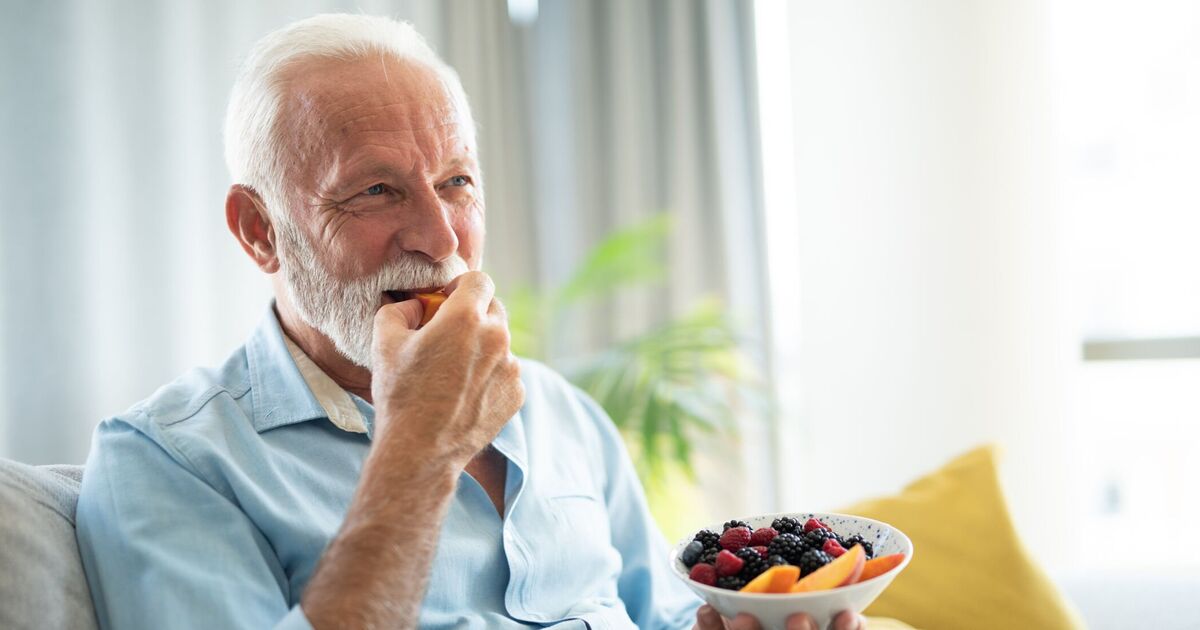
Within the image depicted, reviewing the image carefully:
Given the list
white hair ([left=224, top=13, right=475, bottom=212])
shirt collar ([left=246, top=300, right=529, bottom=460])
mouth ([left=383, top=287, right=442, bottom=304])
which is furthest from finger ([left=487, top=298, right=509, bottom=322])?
white hair ([left=224, top=13, right=475, bottom=212])

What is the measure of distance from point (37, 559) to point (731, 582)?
759 mm

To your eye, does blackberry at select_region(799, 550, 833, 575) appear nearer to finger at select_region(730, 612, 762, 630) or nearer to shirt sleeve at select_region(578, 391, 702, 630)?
finger at select_region(730, 612, 762, 630)

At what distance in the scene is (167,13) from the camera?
7.29ft

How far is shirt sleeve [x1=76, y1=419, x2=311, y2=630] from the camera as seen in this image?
1013 mm

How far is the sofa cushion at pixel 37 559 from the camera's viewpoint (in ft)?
3.15

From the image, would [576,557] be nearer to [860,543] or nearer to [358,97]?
[860,543]

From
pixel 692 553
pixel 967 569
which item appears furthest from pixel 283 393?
pixel 967 569

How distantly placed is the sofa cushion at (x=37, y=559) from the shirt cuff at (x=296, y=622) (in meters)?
0.26

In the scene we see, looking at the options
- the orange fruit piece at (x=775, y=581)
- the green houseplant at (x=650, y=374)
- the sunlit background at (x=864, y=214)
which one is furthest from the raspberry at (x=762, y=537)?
the sunlit background at (x=864, y=214)

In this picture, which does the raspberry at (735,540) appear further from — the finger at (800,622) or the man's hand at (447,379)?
the man's hand at (447,379)

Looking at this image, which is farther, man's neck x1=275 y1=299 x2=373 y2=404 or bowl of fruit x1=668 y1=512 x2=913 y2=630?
man's neck x1=275 y1=299 x2=373 y2=404

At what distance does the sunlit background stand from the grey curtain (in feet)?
0.05

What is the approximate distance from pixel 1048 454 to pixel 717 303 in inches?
49.5

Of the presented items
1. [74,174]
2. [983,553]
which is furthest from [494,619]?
[74,174]
